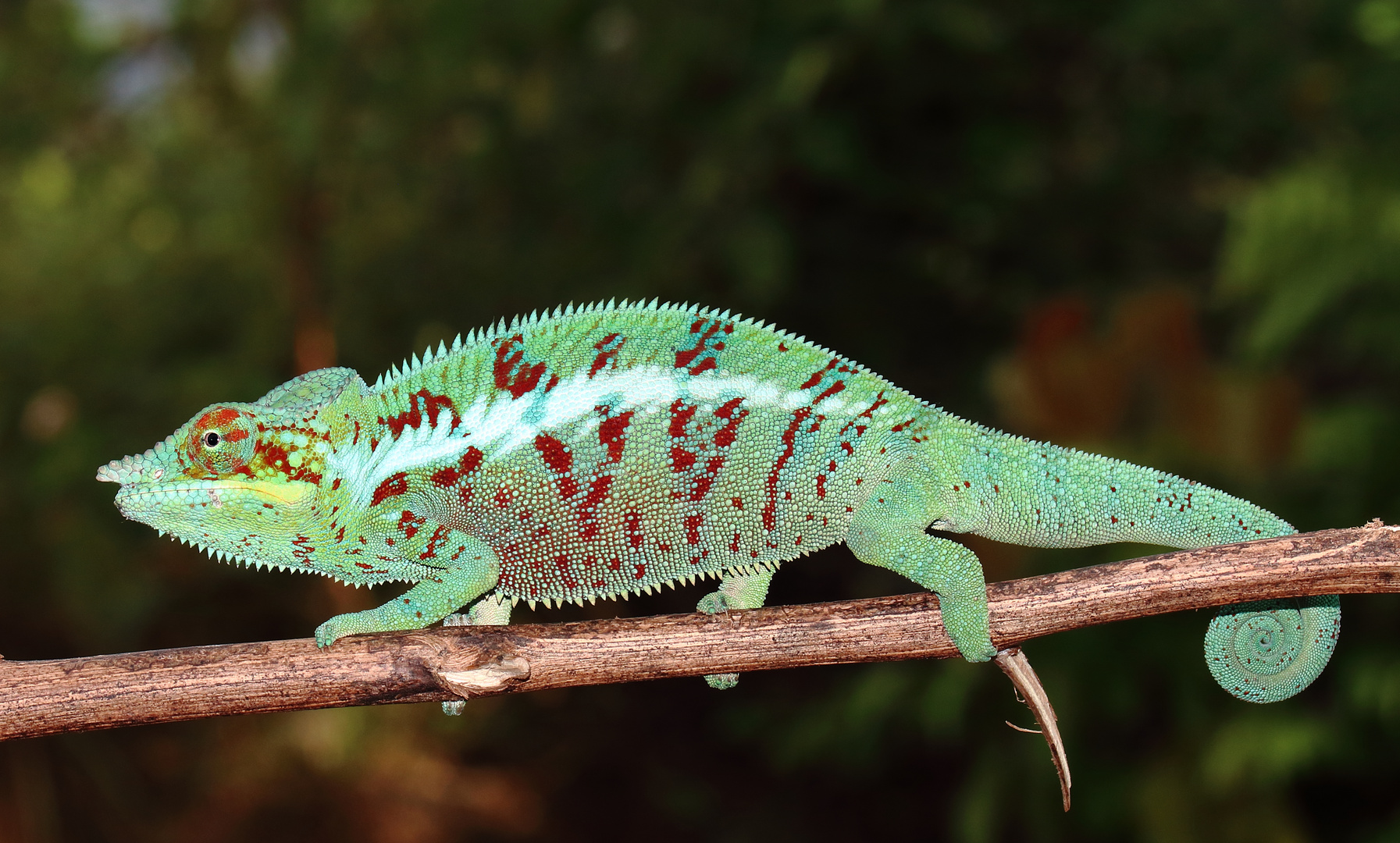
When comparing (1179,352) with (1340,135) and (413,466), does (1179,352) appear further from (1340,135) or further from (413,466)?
(413,466)

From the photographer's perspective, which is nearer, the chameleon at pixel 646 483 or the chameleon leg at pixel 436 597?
the chameleon leg at pixel 436 597

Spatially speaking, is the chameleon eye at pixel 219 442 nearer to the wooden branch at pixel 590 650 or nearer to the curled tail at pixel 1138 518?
the wooden branch at pixel 590 650

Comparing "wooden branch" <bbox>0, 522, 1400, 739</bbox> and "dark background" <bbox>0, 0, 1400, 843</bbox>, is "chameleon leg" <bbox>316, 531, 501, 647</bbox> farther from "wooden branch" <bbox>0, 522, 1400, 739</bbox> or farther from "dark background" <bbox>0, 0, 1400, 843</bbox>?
"dark background" <bbox>0, 0, 1400, 843</bbox>

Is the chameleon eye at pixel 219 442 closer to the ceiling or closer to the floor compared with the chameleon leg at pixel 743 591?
closer to the ceiling

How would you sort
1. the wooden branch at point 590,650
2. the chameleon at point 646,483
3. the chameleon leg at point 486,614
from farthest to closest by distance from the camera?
the chameleon leg at point 486,614 < the chameleon at point 646,483 < the wooden branch at point 590,650

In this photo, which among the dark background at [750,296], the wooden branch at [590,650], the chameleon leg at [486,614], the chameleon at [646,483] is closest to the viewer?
the wooden branch at [590,650]

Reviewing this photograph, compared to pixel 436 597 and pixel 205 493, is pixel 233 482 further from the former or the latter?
pixel 436 597

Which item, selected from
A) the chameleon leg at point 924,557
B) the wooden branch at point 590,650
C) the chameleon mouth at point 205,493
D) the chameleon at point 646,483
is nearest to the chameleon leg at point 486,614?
the chameleon at point 646,483

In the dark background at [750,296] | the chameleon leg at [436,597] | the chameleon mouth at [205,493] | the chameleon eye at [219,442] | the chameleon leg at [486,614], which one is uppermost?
the dark background at [750,296]
